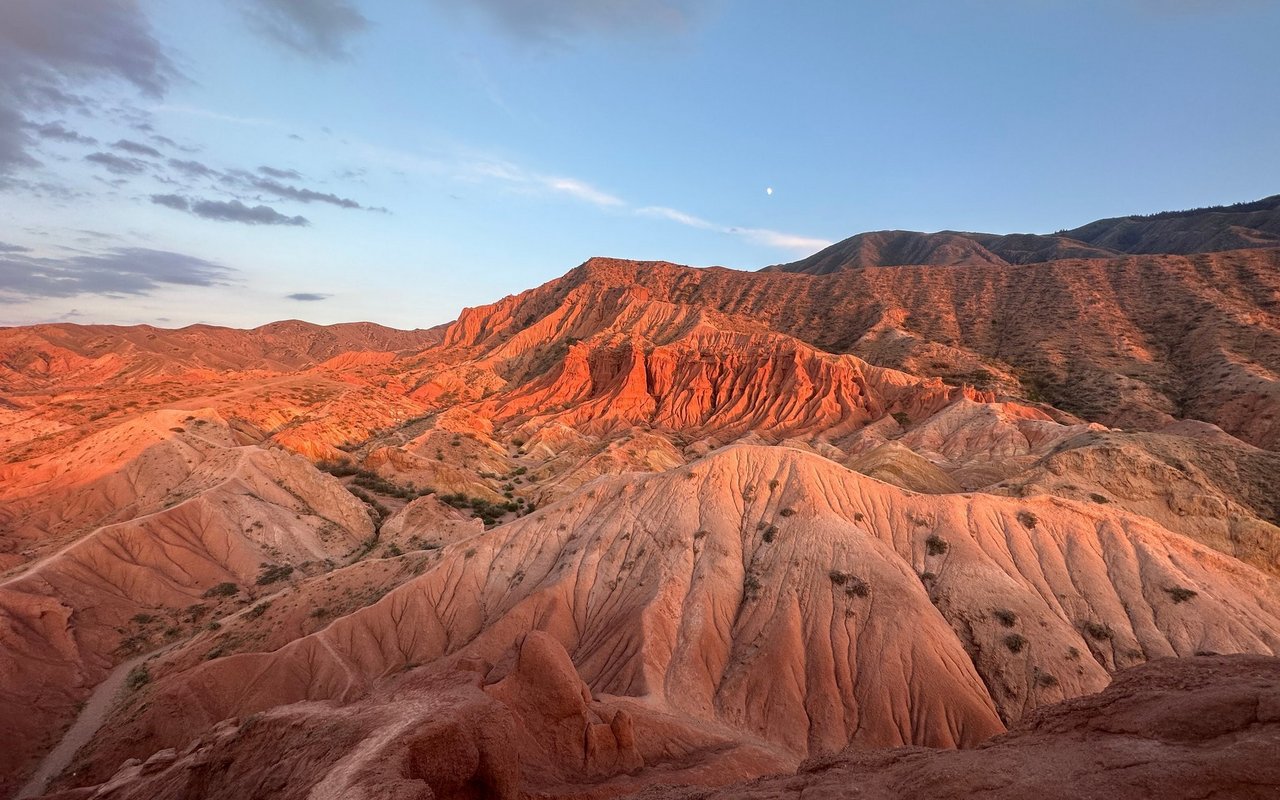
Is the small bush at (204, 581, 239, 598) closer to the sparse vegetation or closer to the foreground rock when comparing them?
the sparse vegetation

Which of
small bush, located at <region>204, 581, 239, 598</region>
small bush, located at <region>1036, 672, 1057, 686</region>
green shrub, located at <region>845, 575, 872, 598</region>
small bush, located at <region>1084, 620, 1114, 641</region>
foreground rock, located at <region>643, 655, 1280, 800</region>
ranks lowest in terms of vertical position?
small bush, located at <region>204, 581, 239, 598</region>

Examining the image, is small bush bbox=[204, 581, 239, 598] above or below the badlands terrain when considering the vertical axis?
below

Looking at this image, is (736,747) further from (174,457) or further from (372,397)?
(372,397)

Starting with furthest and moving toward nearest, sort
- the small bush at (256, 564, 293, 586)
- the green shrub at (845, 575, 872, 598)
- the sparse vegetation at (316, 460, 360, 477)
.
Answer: the sparse vegetation at (316, 460, 360, 477) → the small bush at (256, 564, 293, 586) → the green shrub at (845, 575, 872, 598)

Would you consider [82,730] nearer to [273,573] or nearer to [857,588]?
[273,573]

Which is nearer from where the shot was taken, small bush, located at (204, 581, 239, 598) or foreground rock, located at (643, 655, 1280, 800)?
foreground rock, located at (643, 655, 1280, 800)

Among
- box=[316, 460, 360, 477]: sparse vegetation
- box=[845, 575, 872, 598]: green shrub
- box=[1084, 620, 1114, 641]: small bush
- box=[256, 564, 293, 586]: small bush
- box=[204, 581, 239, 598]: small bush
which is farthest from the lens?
box=[316, 460, 360, 477]: sparse vegetation

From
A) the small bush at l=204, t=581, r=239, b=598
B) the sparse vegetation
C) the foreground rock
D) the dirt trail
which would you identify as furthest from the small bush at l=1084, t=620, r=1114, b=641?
the sparse vegetation
